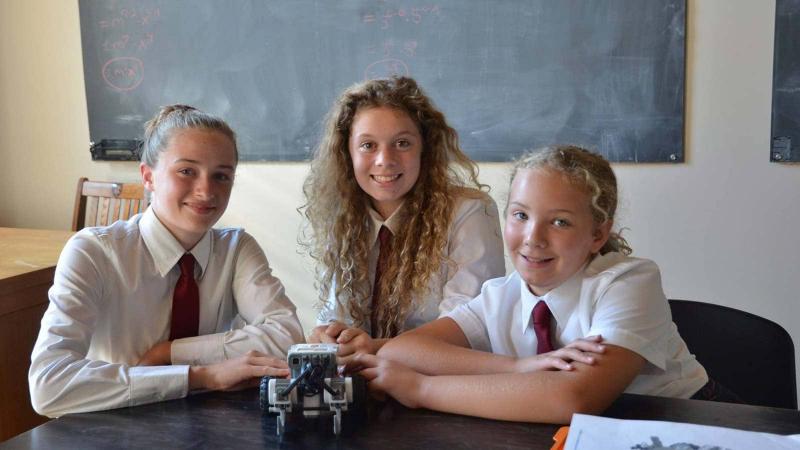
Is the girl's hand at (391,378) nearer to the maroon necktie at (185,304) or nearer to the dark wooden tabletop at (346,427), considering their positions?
the dark wooden tabletop at (346,427)

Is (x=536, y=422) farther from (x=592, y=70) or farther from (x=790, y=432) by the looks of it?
(x=592, y=70)

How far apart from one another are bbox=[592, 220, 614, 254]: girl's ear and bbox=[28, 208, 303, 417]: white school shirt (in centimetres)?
66

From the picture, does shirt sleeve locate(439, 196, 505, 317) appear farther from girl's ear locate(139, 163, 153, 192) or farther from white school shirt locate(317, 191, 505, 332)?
girl's ear locate(139, 163, 153, 192)

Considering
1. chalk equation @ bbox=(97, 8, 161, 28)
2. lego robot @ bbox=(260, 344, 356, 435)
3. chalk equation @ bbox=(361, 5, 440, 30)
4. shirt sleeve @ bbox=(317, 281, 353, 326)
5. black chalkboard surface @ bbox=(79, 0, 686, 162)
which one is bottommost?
shirt sleeve @ bbox=(317, 281, 353, 326)

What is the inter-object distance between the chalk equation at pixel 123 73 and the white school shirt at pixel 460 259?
241 centimetres

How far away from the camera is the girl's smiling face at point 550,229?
142 cm

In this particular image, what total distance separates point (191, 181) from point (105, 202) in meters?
2.24

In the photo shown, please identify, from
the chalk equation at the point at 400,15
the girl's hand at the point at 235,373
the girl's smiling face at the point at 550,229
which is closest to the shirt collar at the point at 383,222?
the girl's smiling face at the point at 550,229

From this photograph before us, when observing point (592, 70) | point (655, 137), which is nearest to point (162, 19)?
point (592, 70)

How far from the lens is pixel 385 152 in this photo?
6.28ft

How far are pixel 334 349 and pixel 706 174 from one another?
2230 millimetres

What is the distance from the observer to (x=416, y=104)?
77.9 inches

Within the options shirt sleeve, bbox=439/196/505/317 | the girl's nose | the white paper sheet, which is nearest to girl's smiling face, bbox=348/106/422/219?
the girl's nose

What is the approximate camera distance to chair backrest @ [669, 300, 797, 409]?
1.54 meters
